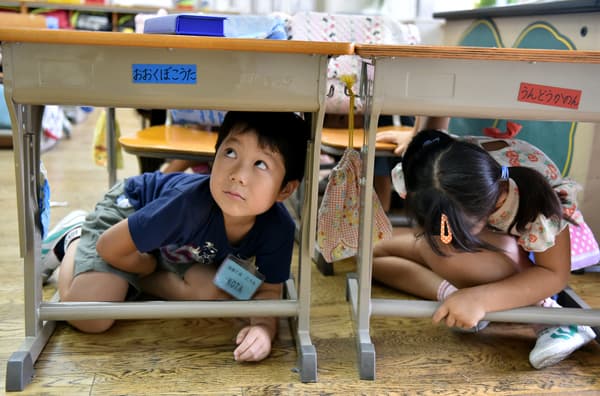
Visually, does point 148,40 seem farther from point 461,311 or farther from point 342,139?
point 342,139

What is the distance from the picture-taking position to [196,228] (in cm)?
124

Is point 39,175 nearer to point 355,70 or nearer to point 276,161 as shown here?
point 276,161

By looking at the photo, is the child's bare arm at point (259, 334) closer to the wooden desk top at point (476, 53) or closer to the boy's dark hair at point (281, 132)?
the boy's dark hair at point (281, 132)

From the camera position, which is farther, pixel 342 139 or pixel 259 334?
pixel 342 139

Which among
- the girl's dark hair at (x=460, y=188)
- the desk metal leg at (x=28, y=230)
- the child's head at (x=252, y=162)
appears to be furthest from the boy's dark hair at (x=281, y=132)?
the desk metal leg at (x=28, y=230)

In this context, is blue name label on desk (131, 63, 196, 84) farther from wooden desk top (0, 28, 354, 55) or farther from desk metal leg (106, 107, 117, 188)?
desk metal leg (106, 107, 117, 188)

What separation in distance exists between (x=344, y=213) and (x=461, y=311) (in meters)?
0.31

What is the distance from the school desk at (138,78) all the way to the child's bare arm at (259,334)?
12 cm

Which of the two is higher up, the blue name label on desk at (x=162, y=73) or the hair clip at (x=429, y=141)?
the blue name label on desk at (x=162, y=73)

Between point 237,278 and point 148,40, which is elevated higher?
point 148,40

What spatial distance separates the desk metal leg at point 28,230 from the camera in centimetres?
107

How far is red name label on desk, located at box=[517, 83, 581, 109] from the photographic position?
3.51ft

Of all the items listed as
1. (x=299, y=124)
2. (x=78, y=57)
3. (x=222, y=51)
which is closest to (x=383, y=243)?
(x=299, y=124)

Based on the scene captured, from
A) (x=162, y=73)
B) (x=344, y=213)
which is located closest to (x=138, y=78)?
(x=162, y=73)
